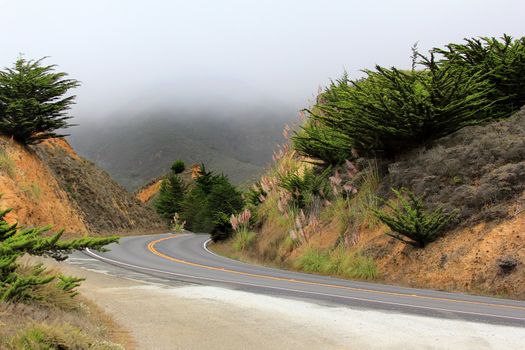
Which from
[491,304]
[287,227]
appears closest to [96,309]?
[491,304]

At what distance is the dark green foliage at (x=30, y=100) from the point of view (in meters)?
30.5

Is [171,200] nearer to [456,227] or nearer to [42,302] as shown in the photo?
[456,227]

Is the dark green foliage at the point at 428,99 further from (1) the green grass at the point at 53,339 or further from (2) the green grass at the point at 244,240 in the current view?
(1) the green grass at the point at 53,339

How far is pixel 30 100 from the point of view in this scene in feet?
99.7

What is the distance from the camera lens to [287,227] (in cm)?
2247

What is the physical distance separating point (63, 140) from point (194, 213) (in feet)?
54.1

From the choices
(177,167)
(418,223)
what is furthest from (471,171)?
(177,167)

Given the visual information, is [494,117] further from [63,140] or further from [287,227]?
[63,140]

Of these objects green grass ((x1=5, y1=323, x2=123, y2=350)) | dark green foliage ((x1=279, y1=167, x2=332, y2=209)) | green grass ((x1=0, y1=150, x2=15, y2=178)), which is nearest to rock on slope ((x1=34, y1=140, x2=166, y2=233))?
green grass ((x1=0, y1=150, x2=15, y2=178))

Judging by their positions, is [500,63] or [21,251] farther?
[500,63]

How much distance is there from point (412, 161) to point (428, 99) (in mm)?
2672

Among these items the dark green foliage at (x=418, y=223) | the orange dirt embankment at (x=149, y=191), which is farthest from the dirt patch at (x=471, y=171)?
the orange dirt embankment at (x=149, y=191)

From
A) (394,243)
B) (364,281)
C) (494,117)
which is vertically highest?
(494,117)

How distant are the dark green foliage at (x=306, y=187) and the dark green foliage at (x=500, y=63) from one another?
7209mm
